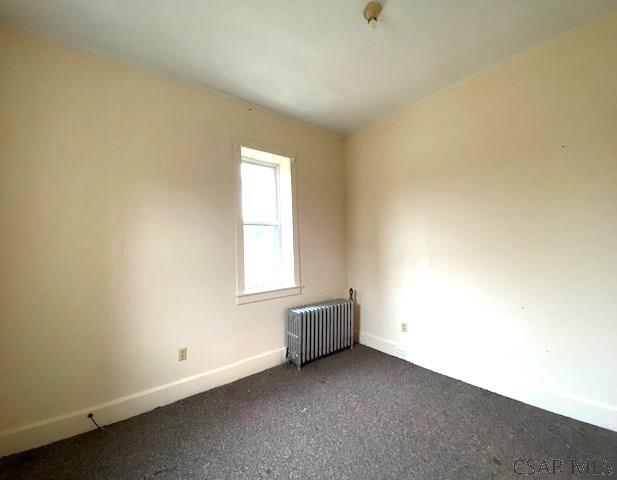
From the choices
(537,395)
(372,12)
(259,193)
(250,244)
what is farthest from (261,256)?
(537,395)

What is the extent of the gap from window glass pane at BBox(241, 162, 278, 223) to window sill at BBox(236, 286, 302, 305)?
30.4 inches

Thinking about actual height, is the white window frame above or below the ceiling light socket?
below

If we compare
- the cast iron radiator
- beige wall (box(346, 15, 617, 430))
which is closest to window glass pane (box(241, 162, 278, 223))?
the cast iron radiator

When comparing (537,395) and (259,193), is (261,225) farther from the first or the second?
(537,395)

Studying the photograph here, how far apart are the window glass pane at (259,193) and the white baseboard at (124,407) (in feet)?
4.81

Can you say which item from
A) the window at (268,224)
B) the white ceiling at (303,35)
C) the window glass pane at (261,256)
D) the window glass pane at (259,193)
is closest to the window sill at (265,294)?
the window at (268,224)

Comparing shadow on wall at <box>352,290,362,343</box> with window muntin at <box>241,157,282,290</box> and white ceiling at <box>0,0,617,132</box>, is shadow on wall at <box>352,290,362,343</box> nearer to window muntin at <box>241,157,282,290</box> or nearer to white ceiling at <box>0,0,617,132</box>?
window muntin at <box>241,157,282,290</box>

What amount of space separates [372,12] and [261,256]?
2.26 metres

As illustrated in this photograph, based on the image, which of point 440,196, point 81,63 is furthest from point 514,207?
point 81,63

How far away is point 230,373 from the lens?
248 centimetres

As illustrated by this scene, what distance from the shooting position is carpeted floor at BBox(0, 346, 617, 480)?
59.2 inches

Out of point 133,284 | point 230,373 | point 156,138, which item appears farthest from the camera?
point 230,373

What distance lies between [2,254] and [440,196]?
3.35 metres

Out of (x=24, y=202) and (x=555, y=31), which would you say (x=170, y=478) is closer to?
(x=24, y=202)
